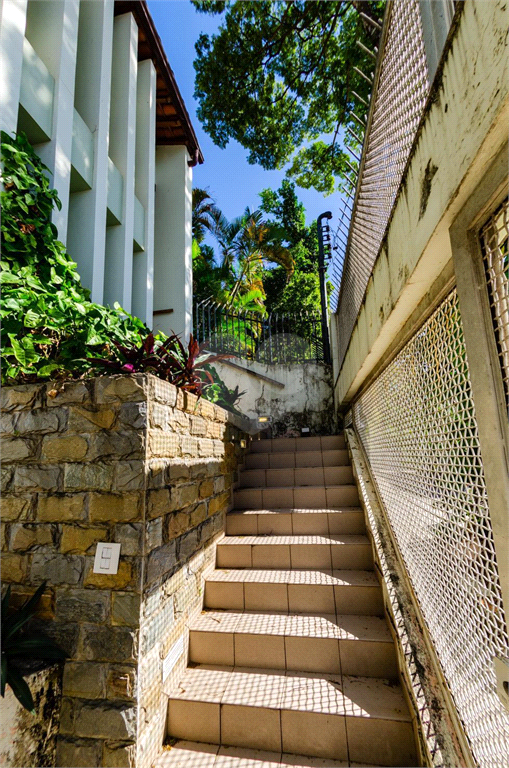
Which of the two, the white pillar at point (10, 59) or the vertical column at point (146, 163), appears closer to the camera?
the white pillar at point (10, 59)

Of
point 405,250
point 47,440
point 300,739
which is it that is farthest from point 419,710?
point 47,440

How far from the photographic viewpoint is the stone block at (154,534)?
1.79 meters

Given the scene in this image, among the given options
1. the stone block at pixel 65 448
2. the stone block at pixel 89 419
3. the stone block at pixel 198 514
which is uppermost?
the stone block at pixel 89 419

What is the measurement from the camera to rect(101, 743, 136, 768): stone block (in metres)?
1.61

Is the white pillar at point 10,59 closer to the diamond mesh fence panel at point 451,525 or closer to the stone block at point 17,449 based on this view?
the stone block at point 17,449

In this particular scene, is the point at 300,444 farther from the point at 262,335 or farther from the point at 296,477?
the point at 262,335

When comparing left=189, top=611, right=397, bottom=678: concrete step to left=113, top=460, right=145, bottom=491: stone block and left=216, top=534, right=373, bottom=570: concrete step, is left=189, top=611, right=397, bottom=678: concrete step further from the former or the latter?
left=113, top=460, right=145, bottom=491: stone block

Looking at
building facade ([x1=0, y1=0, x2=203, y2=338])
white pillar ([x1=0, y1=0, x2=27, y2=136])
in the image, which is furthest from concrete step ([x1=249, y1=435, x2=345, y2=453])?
white pillar ([x1=0, y1=0, x2=27, y2=136])

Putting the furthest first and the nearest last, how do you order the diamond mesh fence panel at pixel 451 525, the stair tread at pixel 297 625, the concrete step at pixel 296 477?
1. the concrete step at pixel 296 477
2. the stair tread at pixel 297 625
3. the diamond mesh fence panel at pixel 451 525

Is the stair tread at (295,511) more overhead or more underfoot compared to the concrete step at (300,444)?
more underfoot

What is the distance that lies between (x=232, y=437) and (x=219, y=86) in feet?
14.8

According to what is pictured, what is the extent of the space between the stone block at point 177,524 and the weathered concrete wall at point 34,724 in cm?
75

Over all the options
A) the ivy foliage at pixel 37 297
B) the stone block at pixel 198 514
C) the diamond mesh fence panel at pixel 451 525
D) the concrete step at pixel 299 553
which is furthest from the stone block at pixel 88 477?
the diamond mesh fence panel at pixel 451 525

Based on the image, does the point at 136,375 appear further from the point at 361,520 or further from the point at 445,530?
the point at 361,520
